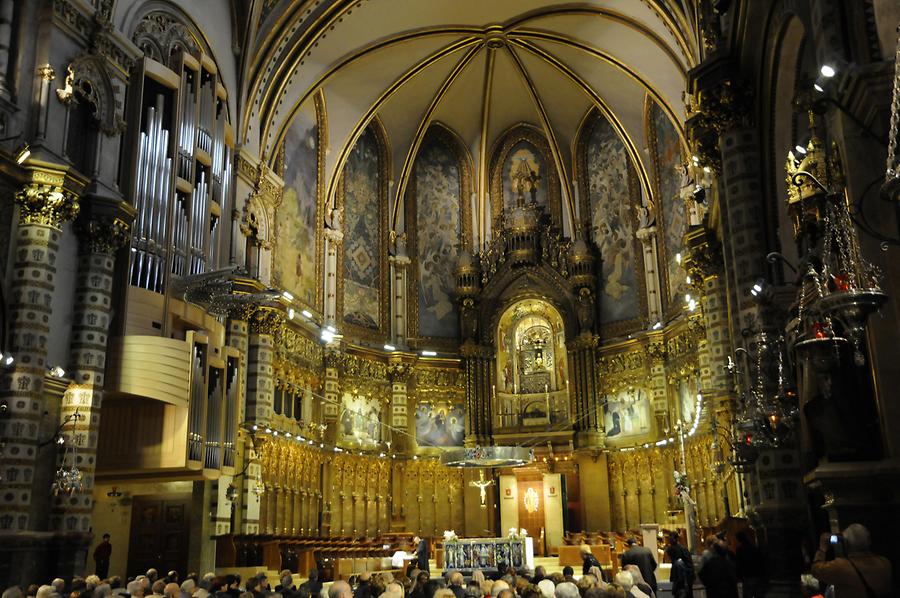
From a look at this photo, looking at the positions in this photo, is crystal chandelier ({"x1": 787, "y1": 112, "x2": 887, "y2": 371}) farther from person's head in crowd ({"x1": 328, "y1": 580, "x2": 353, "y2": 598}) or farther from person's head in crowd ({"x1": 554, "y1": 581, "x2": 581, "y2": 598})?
person's head in crowd ({"x1": 328, "y1": 580, "x2": 353, "y2": 598})

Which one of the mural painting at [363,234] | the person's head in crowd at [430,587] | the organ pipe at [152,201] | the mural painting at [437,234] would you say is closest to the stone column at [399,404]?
the mural painting at [363,234]

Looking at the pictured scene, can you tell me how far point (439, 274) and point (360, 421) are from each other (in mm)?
7133

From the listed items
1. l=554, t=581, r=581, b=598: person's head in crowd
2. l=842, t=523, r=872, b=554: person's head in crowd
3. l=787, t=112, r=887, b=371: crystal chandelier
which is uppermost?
l=787, t=112, r=887, b=371: crystal chandelier

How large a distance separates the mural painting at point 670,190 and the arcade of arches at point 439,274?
0.17m

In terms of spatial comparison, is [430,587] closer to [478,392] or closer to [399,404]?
[399,404]

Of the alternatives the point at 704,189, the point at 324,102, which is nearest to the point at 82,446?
the point at 704,189

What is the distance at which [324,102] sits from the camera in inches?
1126

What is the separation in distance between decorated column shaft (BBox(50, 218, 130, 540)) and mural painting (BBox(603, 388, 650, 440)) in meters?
18.2

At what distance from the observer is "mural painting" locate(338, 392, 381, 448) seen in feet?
90.8

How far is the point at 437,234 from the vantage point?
33.1m

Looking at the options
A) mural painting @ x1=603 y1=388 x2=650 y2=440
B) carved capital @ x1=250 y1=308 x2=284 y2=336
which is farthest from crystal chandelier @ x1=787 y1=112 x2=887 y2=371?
mural painting @ x1=603 y1=388 x2=650 y2=440

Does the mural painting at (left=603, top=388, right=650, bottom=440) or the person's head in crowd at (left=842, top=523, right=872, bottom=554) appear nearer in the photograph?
the person's head in crowd at (left=842, top=523, right=872, bottom=554)

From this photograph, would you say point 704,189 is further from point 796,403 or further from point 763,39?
point 796,403

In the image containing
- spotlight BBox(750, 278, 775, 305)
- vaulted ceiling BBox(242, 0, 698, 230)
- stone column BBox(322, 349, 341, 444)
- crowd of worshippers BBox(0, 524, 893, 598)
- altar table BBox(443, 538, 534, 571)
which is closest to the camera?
crowd of worshippers BBox(0, 524, 893, 598)
